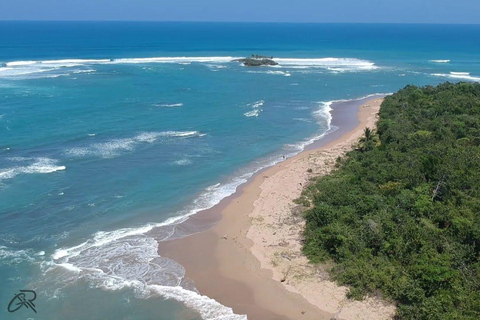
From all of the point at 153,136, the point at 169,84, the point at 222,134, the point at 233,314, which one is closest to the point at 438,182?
the point at 233,314

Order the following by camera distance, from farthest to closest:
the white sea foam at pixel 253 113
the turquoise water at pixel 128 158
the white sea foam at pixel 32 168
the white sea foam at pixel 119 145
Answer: the white sea foam at pixel 253 113 → the white sea foam at pixel 119 145 → the white sea foam at pixel 32 168 → the turquoise water at pixel 128 158

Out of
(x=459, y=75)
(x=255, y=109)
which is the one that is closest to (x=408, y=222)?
(x=255, y=109)

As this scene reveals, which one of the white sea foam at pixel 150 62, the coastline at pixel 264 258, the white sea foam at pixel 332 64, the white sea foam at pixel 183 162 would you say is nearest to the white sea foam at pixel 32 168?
the white sea foam at pixel 183 162

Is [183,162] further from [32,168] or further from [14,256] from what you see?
[14,256]

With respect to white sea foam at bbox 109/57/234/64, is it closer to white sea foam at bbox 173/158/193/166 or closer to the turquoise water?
the turquoise water

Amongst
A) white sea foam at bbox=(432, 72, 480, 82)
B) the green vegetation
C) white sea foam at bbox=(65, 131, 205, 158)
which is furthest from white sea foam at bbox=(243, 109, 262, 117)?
white sea foam at bbox=(432, 72, 480, 82)

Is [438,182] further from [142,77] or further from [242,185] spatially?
[142,77]

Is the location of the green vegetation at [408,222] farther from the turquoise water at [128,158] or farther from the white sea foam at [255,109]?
the white sea foam at [255,109]
